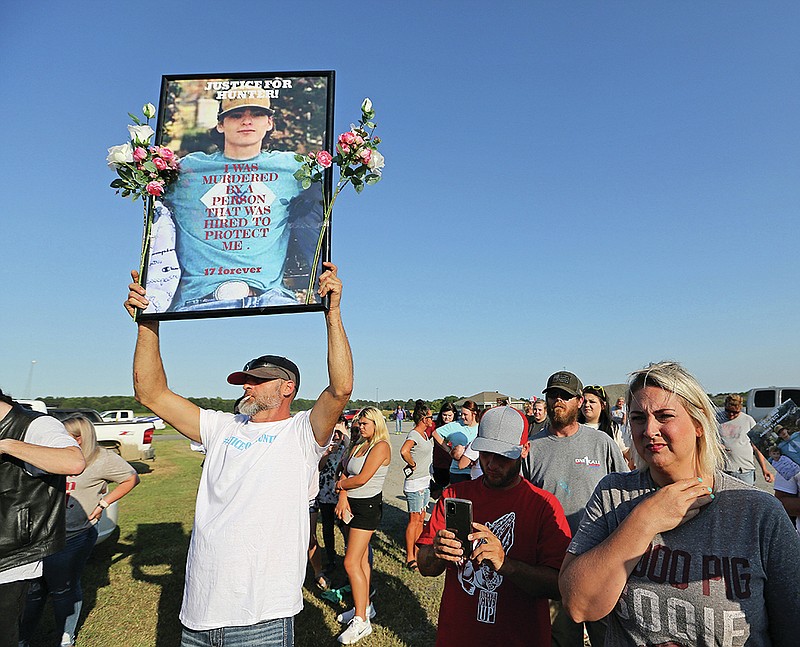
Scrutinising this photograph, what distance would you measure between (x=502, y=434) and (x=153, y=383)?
1.91m

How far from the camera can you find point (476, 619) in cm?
244

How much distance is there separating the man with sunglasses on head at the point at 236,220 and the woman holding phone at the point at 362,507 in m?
3.33

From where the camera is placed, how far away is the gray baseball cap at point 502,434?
259 cm

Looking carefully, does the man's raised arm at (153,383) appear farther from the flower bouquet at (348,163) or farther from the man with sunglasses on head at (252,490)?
the flower bouquet at (348,163)

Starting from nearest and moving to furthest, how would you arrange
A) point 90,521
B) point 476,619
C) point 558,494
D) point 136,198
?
1. point 476,619
2. point 136,198
3. point 558,494
4. point 90,521

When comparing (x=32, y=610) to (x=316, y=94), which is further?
(x=32, y=610)

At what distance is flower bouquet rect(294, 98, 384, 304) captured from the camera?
9.12 ft

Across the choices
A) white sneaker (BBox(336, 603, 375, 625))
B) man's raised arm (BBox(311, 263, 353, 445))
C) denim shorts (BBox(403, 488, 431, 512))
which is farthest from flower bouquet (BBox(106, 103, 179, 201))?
denim shorts (BBox(403, 488, 431, 512))

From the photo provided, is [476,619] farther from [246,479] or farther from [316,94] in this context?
[316,94]

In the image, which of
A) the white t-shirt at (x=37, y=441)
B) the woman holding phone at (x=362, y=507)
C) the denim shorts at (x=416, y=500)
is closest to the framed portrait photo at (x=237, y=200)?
the white t-shirt at (x=37, y=441)

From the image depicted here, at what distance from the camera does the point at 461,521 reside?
231cm

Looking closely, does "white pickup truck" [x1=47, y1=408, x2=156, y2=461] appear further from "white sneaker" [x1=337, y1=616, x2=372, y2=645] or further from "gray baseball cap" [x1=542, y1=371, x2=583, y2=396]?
"gray baseball cap" [x1=542, y1=371, x2=583, y2=396]

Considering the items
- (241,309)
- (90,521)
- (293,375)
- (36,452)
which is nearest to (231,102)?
(241,309)

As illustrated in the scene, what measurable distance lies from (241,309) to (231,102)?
1.19 meters
